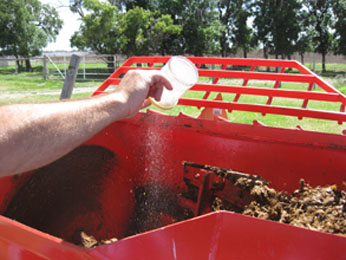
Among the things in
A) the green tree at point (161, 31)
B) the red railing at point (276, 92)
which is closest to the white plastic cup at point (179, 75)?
the red railing at point (276, 92)

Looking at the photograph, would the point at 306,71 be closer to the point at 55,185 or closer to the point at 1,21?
the point at 55,185

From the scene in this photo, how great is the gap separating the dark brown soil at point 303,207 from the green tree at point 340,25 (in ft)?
133

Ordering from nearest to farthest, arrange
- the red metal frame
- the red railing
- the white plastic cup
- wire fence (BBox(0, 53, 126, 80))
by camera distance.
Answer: the red metal frame < the white plastic cup < the red railing < wire fence (BBox(0, 53, 126, 80))

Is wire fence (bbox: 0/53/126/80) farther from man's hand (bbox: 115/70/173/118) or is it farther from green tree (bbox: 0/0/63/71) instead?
man's hand (bbox: 115/70/173/118)

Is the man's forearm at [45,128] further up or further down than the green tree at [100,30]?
further down

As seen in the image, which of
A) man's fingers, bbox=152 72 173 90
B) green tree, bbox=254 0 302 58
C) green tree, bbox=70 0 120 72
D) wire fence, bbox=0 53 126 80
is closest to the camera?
man's fingers, bbox=152 72 173 90

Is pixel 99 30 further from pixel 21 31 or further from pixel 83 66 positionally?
pixel 21 31

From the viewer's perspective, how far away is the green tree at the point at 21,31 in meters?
33.6

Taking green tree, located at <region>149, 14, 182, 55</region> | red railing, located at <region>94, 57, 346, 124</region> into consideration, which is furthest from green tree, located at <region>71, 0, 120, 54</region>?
red railing, located at <region>94, 57, 346, 124</region>

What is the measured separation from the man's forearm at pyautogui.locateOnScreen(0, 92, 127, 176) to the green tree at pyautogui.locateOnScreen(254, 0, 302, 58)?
3845 cm

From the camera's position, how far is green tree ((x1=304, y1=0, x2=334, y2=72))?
3975 cm

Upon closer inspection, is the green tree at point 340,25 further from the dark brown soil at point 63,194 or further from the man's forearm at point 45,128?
the man's forearm at point 45,128

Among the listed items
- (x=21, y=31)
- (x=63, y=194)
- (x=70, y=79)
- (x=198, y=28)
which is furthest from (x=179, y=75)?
(x=21, y=31)

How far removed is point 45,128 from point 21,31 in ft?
123
